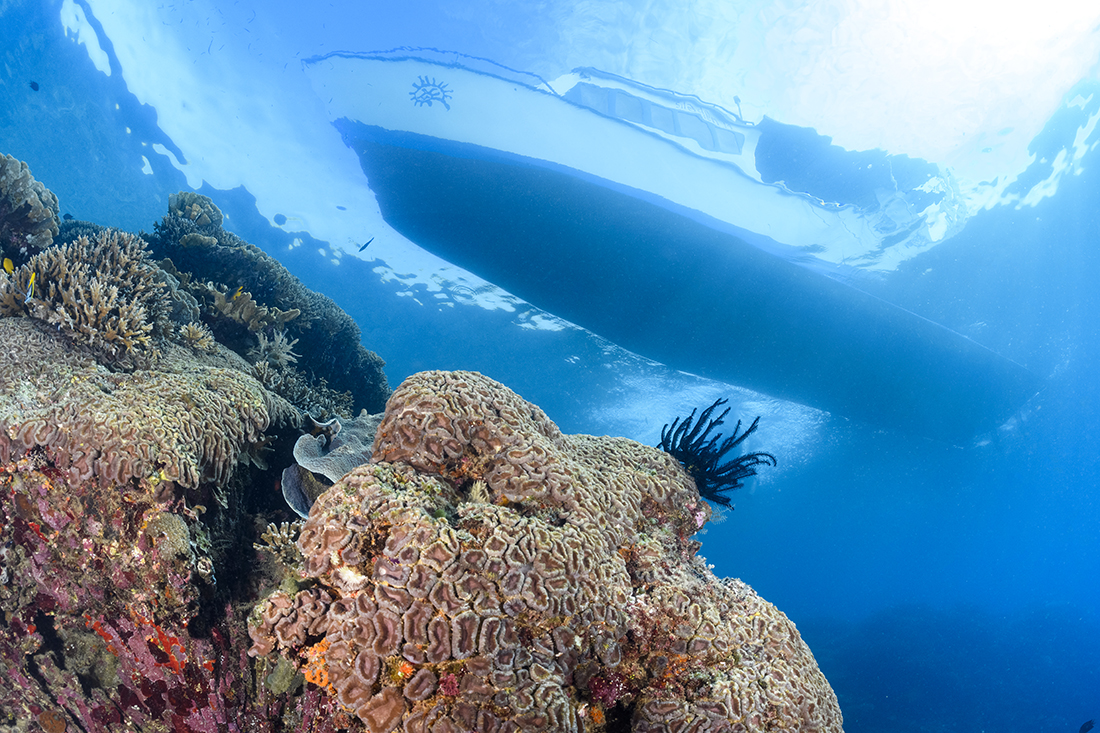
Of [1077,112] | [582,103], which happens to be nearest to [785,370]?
[1077,112]

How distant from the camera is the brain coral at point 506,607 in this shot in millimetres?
2252

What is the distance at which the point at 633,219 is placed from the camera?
52.3ft

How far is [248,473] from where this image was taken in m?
4.17

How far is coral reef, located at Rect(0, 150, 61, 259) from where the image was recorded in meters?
5.25

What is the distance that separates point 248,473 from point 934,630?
39.9 meters

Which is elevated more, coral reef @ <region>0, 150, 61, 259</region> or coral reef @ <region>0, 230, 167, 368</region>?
coral reef @ <region>0, 150, 61, 259</region>

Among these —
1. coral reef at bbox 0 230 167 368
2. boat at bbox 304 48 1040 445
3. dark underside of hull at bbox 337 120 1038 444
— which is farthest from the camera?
dark underside of hull at bbox 337 120 1038 444

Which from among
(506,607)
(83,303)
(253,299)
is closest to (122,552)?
(83,303)

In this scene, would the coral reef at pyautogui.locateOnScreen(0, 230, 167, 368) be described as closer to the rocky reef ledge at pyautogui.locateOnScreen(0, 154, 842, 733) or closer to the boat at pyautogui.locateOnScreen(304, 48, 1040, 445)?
the rocky reef ledge at pyautogui.locateOnScreen(0, 154, 842, 733)

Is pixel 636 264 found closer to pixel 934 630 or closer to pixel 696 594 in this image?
pixel 696 594

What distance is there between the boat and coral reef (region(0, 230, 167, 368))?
12272mm

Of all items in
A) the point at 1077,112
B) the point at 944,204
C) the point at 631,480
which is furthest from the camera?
the point at 944,204

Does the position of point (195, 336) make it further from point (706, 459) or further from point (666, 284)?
point (666, 284)

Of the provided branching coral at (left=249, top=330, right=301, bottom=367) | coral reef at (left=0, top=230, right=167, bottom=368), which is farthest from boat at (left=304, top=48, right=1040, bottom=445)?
coral reef at (left=0, top=230, right=167, bottom=368)
